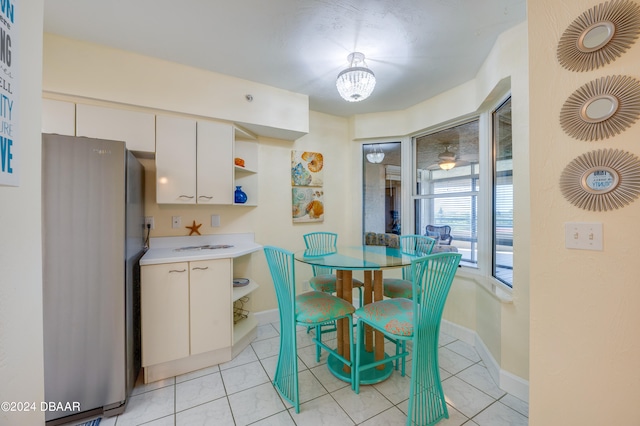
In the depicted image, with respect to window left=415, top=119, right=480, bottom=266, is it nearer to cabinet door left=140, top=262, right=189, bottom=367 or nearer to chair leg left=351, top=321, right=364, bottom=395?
chair leg left=351, top=321, right=364, bottom=395

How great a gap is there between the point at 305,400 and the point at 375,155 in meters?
2.83

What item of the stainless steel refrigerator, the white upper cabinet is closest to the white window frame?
the stainless steel refrigerator

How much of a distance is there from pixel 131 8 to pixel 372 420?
9.89 ft

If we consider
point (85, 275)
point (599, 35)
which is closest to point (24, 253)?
point (85, 275)

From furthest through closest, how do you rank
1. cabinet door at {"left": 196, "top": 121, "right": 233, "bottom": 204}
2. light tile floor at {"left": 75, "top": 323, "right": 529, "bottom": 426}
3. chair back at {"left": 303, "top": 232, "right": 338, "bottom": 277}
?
chair back at {"left": 303, "top": 232, "right": 338, "bottom": 277} < cabinet door at {"left": 196, "top": 121, "right": 233, "bottom": 204} < light tile floor at {"left": 75, "top": 323, "right": 529, "bottom": 426}

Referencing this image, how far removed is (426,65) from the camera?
7.02 ft

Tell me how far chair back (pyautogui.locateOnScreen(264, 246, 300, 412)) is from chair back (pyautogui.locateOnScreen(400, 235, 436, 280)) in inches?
49.2

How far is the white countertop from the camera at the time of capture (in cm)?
185

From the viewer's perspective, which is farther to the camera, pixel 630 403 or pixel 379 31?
pixel 379 31

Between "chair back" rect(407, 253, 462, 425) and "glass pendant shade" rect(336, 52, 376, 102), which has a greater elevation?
"glass pendant shade" rect(336, 52, 376, 102)

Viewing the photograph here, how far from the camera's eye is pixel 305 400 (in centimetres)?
164

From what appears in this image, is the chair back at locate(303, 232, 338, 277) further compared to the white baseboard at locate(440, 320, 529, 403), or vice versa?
the chair back at locate(303, 232, 338, 277)

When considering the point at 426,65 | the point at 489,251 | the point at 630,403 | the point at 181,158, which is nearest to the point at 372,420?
the point at 630,403

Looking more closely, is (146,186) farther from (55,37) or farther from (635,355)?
(635,355)
